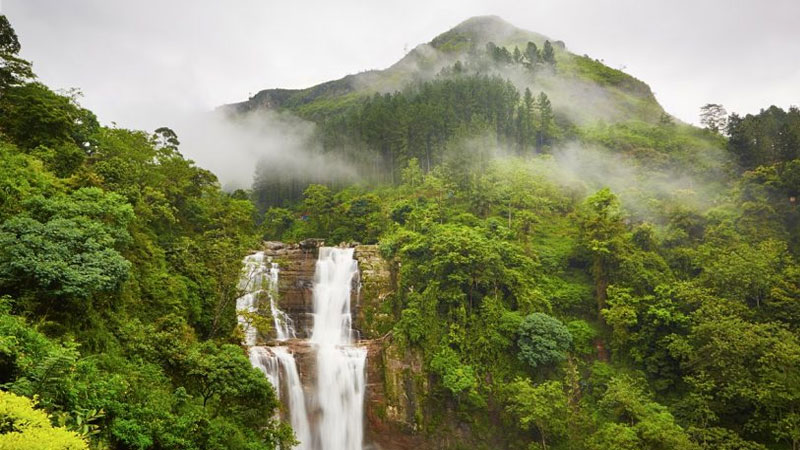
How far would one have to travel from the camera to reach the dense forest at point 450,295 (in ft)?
49.9

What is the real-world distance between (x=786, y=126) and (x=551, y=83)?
55.8 m

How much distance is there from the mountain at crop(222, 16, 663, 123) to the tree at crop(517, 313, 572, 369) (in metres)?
62.5

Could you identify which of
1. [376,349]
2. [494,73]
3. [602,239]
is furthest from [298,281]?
[494,73]

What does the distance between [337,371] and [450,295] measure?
958 cm

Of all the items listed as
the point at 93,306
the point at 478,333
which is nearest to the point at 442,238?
the point at 478,333

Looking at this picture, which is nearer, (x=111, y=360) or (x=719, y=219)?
(x=111, y=360)

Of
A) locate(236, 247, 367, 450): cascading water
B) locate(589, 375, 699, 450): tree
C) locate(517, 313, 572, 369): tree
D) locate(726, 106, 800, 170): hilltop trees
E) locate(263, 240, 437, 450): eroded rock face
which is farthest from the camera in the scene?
locate(726, 106, 800, 170): hilltop trees

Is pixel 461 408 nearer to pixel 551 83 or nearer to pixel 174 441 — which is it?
pixel 174 441

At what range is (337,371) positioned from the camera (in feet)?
101

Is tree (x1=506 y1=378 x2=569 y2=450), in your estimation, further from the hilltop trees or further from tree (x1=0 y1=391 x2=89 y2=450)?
the hilltop trees

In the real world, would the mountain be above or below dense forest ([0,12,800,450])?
above

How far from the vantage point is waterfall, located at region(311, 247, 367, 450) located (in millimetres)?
29375

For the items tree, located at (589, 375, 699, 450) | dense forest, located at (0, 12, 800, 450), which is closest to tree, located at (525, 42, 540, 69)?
dense forest, located at (0, 12, 800, 450)

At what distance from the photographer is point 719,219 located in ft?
127
